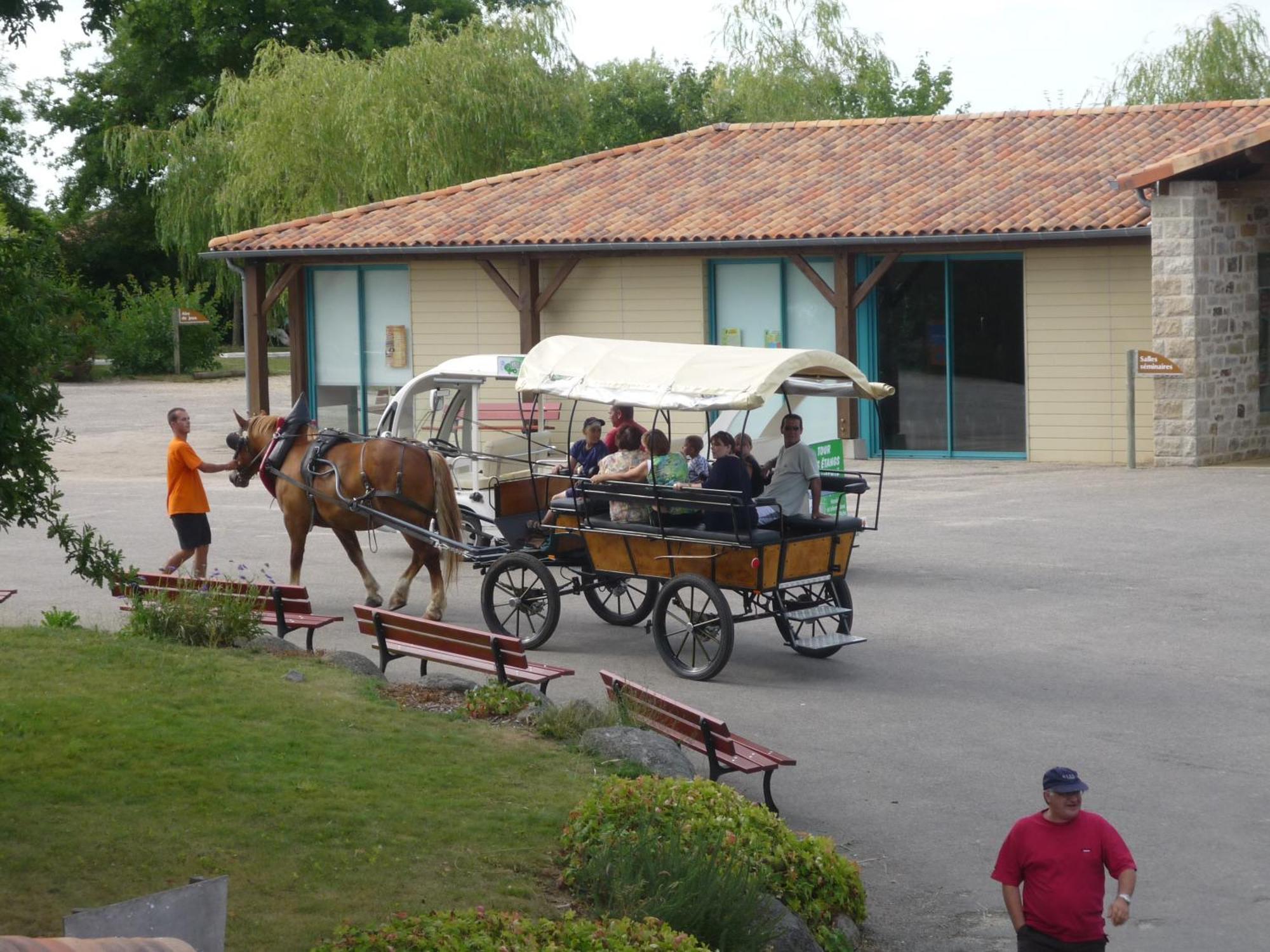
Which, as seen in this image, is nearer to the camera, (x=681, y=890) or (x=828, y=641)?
(x=681, y=890)

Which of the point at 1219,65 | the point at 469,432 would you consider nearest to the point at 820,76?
the point at 1219,65

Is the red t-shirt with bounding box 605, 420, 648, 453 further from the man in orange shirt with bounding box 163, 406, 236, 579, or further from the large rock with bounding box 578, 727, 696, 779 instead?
the large rock with bounding box 578, 727, 696, 779

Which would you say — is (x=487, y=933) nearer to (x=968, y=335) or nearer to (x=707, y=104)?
(x=968, y=335)

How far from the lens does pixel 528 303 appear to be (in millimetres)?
27891

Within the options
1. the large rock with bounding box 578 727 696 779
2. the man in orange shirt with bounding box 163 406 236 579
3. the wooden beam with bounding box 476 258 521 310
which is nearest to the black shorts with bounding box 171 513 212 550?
the man in orange shirt with bounding box 163 406 236 579

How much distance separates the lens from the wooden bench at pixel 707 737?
28.2 feet

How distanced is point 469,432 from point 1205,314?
11504mm

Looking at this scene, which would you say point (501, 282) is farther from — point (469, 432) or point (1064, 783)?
point (1064, 783)

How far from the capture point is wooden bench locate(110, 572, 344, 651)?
1210 centimetres

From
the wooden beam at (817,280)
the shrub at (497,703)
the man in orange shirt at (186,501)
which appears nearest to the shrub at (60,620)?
the man in orange shirt at (186,501)

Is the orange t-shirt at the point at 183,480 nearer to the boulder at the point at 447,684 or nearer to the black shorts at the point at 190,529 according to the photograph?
the black shorts at the point at 190,529

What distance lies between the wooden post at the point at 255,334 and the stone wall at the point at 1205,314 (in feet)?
50.4

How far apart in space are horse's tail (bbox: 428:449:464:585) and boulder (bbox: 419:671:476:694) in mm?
3084

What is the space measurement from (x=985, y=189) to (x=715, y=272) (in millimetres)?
4519
